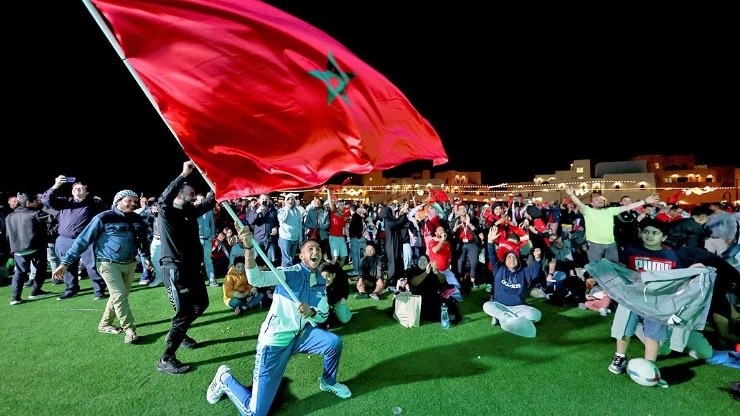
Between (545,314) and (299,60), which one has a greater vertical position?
(299,60)

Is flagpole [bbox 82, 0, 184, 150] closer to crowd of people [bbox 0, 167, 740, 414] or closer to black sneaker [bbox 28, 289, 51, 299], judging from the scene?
crowd of people [bbox 0, 167, 740, 414]

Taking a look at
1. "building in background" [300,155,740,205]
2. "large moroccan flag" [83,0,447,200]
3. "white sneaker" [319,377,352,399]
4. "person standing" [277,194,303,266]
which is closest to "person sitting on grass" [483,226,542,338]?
"white sneaker" [319,377,352,399]

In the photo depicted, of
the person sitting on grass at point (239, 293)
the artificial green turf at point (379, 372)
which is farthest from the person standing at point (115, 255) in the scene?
the person sitting on grass at point (239, 293)

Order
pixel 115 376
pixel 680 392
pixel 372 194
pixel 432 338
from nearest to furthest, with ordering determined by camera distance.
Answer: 1. pixel 680 392
2. pixel 115 376
3. pixel 432 338
4. pixel 372 194

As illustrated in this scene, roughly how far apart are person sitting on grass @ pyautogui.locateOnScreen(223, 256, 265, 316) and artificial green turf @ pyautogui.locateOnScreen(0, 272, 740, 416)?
0.44 metres

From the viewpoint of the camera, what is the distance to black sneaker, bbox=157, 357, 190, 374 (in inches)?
171

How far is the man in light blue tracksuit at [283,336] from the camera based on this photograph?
3.41m

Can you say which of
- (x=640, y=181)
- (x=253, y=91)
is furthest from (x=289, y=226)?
(x=640, y=181)

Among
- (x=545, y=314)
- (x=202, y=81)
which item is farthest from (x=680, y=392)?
(x=202, y=81)

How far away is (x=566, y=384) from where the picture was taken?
164 inches

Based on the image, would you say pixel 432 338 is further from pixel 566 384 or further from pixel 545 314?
pixel 545 314

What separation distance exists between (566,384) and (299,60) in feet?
15.5

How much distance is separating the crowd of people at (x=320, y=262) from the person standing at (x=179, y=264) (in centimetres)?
1

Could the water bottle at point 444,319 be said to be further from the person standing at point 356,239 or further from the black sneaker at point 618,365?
the person standing at point 356,239
